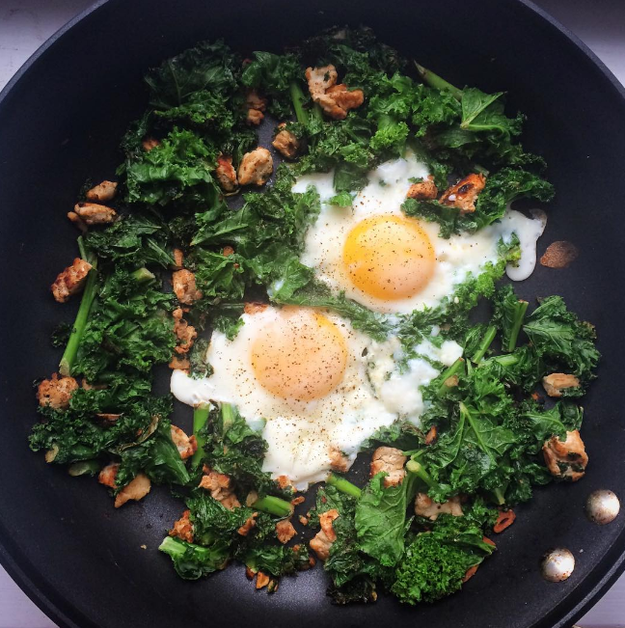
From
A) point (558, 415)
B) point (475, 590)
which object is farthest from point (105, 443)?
point (558, 415)

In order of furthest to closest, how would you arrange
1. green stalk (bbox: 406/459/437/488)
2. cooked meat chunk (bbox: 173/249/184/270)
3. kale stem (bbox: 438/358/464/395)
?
1. cooked meat chunk (bbox: 173/249/184/270)
2. kale stem (bbox: 438/358/464/395)
3. green stalk (bbox: 406/459/437/488)

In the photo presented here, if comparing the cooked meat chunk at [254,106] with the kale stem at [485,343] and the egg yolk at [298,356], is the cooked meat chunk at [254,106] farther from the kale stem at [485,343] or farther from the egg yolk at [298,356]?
the kale stem at [485,343]

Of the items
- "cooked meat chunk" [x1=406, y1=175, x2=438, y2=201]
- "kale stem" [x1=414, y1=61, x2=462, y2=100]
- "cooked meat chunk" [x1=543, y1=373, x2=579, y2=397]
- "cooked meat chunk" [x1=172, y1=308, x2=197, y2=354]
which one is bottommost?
"cooked meat chunk" [x1=172, y1=308, x2=197, y2=354]

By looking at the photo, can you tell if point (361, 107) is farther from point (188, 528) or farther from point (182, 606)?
point (182, 606)

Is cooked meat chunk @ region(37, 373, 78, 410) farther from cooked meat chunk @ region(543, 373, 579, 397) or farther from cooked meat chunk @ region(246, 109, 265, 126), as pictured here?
cooked meat chunk @ region(543, 373, 579, 397)

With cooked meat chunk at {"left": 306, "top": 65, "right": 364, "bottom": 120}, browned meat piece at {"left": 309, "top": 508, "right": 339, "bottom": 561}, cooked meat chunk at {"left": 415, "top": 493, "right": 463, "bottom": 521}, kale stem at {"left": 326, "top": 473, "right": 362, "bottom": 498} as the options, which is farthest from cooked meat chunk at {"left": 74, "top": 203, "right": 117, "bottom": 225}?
cooked meat chunk at {"left": 415, "top": 493, "right": 463, "bottom": 521}
